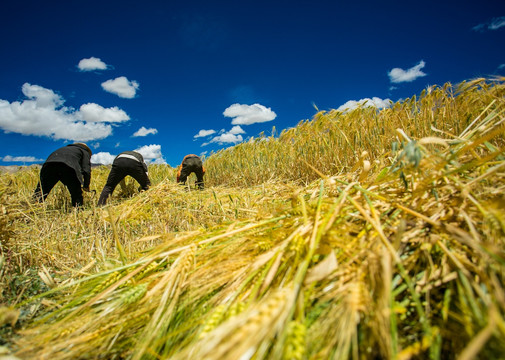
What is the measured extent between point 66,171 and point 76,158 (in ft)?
1.01

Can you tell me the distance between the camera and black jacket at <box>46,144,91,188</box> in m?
3.56

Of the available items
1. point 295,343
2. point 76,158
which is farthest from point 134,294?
point 76,158

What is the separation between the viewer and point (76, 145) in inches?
165

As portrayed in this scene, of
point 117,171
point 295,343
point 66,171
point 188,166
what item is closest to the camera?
point 295,343

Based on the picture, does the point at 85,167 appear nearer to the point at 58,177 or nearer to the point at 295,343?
the point at 58,177

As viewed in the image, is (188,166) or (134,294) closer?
(134,294)

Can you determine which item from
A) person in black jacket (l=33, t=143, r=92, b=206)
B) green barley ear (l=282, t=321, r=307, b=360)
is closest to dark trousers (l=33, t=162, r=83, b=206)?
person in black jacket (l=33, t=143, r=92, b=206)

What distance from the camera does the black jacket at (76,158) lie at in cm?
356

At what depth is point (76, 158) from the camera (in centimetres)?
381

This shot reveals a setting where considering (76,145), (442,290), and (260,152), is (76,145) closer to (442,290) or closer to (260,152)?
(260,152)

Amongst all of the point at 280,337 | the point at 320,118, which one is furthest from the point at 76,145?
the point at 280,337

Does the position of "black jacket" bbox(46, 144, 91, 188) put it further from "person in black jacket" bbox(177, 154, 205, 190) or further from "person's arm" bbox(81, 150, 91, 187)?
"person in black jacket" bbox(177, 154, 205, 190)

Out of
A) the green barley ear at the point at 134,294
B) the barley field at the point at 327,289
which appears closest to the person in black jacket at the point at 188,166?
the barley field at the point at 327,289

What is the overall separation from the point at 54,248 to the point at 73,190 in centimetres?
284
